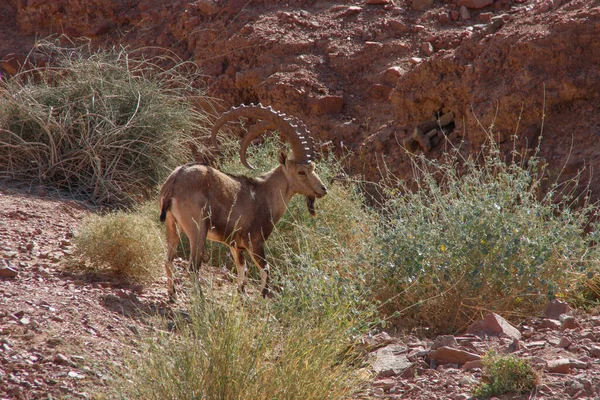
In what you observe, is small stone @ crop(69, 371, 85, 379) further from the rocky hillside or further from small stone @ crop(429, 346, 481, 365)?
the rocky hillside

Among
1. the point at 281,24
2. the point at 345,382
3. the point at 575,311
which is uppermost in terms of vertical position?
the point at 281,24

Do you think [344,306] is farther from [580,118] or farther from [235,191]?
[580,118]

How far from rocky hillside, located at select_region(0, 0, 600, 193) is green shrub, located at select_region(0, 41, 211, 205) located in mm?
1544

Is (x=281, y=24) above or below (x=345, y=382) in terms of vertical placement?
above

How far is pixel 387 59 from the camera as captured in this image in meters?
11.6

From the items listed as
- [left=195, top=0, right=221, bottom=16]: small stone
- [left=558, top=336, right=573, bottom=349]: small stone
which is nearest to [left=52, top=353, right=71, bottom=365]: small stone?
[left=558, top=336, right=573, bottom=349]: small stone

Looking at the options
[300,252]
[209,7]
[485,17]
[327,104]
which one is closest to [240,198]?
[300,252]

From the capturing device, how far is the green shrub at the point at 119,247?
22.3 ft

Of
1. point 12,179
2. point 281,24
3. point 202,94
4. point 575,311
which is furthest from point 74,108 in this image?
point 575,311

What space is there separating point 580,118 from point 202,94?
5.55m

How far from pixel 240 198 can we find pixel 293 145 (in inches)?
29.3

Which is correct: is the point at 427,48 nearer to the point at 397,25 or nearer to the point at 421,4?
the point at 397,25

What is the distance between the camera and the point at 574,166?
8.18 m

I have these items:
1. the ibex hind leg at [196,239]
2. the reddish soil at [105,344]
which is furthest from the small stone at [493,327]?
the ibex hind leg at [196,239]
